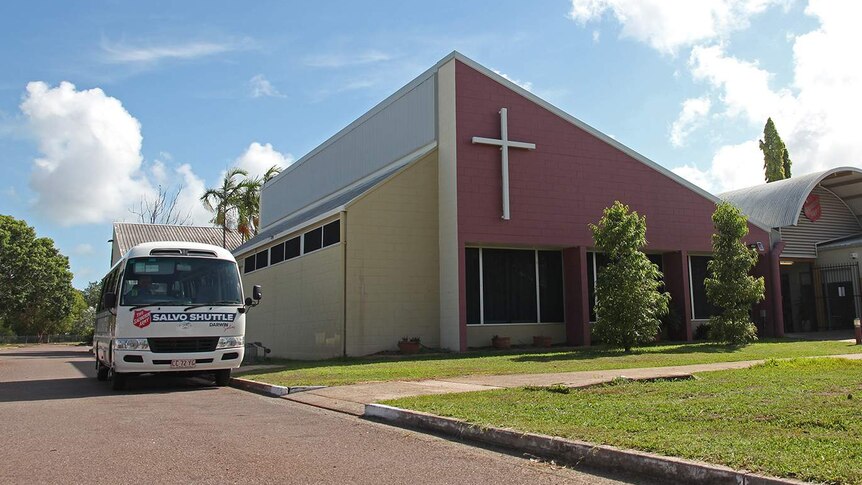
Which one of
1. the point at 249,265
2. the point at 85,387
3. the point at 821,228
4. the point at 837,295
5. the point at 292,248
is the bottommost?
the point at 85,387

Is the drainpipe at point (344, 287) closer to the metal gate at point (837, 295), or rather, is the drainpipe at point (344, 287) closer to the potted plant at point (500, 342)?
the potted plant at point (500, 342)

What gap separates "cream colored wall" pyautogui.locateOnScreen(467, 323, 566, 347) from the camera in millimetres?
21625

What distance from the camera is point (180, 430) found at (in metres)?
8.35

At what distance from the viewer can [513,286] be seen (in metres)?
22.6

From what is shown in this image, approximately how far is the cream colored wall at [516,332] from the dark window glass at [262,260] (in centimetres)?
1028

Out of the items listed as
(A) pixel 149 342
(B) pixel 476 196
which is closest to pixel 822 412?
(A) pixel 149 342

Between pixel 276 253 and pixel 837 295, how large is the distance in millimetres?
23021

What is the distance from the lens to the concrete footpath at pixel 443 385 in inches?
424

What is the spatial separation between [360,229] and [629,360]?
8.69 meters

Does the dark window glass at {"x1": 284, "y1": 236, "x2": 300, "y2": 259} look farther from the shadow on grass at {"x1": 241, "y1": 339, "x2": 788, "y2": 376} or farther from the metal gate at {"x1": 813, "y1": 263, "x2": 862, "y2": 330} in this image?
the metal gate at {"x1": 813, "y1": 263, "x2": 862, "y2": 330}

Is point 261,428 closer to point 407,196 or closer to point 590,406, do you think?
point 590,406

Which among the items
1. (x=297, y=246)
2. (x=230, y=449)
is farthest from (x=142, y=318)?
(x=297, y=246)

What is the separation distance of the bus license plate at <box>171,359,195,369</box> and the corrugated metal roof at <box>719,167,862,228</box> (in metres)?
22.6

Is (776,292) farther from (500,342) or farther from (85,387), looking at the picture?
(85,387)
